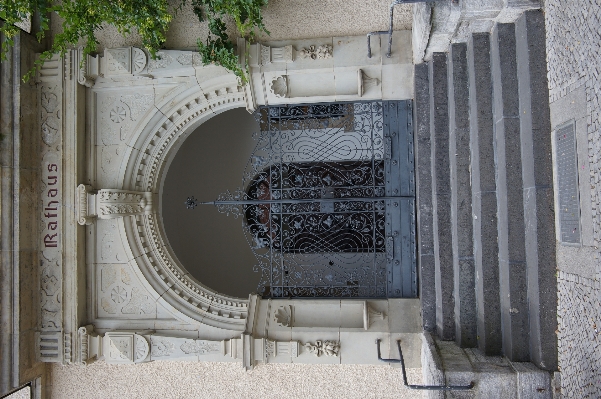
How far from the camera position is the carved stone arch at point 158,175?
209 inches

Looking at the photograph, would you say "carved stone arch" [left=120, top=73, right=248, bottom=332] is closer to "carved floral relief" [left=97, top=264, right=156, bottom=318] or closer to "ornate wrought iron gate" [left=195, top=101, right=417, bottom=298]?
"carved floral relief" [left=97, top=264, right=156, bottom=318]

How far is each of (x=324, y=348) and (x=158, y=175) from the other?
9.51ft

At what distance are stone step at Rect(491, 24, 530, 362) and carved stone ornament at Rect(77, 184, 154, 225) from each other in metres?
4.02

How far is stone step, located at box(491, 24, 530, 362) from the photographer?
3930 millimetres

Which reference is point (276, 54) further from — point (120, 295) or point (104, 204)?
point (120, 295)

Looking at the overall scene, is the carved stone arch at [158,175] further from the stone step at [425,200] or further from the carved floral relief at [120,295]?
the stone step at [425,200]

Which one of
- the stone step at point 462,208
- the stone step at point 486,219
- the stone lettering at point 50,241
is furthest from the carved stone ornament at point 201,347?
the stone step at point 486,219

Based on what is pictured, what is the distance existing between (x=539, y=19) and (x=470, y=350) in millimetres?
3052

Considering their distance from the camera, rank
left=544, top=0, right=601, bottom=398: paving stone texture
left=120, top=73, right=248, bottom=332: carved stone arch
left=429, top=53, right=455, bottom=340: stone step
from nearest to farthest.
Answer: left=544, top=0, right=601, bottom=398: paving stone texture
left=429, top=53, right=455, bottom=340: stone step
left=120, top=73, right=248, bottom=332: carved stone arch

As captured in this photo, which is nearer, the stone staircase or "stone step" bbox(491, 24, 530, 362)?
the stone staircase

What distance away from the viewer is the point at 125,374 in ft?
18.2

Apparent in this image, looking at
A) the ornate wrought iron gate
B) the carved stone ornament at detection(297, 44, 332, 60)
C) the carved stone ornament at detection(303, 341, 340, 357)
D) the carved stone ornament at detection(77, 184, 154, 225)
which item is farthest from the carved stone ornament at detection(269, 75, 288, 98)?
the carved stone ornament at detection(303, 341, 340, 357)

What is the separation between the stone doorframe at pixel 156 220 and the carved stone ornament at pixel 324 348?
11mm

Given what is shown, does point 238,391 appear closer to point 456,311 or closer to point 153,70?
point 456,311
